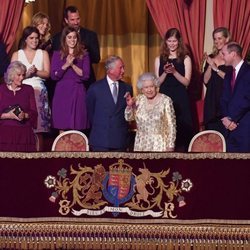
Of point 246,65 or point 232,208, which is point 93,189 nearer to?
point 232,208

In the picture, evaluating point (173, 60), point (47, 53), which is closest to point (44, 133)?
point (47, 53)

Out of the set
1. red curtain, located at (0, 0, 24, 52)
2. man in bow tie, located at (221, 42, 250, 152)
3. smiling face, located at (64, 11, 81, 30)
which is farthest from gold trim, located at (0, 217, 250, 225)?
red curtain, located at (0, 0, 24, 52)

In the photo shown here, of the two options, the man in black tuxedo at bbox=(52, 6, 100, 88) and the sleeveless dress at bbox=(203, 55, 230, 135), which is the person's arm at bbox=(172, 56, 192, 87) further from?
the man in black tuxedo at bbox=(52, 6, 100, 88)

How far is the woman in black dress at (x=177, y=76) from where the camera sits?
11.3 meters

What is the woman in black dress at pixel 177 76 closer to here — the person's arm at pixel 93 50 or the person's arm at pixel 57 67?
the person's arm at pixel 93 50

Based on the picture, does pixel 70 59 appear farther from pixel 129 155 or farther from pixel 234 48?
pixel 129 155

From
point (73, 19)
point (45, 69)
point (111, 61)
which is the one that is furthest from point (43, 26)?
point (111, 61)

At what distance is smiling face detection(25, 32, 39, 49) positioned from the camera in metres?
11.3

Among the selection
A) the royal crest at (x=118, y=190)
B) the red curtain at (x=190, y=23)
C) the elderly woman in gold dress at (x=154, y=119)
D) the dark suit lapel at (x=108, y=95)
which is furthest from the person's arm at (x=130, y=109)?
the red curtain at (x=190, y=23)

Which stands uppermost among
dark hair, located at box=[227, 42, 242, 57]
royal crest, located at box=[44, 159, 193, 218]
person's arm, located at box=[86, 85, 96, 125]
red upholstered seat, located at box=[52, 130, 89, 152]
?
dark hair, located at box=[227, 42, 242, 57]

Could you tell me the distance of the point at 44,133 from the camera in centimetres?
1169

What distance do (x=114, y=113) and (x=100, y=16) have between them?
3.00 meters

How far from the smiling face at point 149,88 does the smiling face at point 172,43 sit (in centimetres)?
111

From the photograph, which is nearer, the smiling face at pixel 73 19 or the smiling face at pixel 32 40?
the smiling face at pixel 32 40
